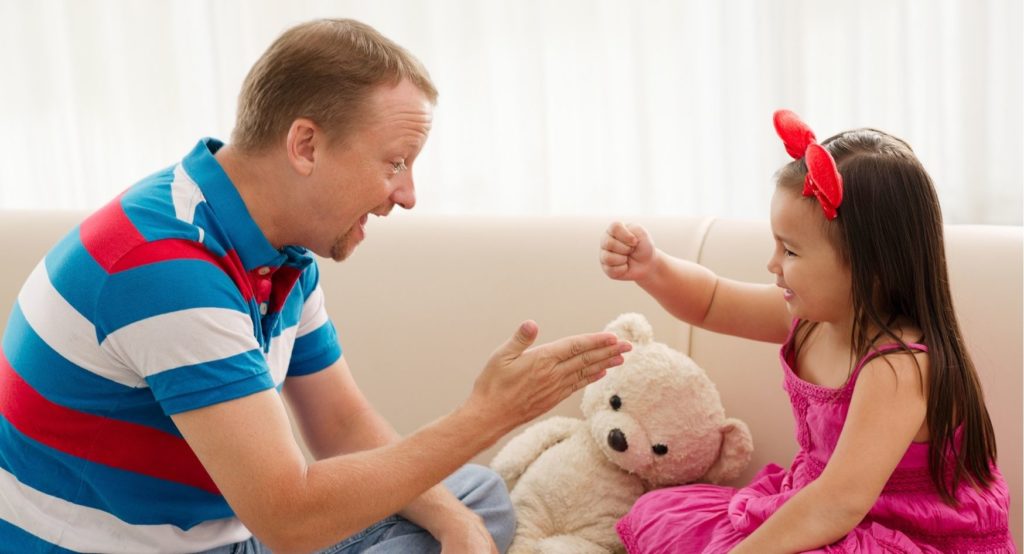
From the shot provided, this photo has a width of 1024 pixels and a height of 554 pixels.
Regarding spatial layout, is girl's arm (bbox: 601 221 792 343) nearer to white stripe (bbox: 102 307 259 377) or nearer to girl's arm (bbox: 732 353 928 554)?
girl's arm (bbox: 732 353 928 554)

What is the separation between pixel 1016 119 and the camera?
2.00 m

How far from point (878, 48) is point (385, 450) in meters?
1.31

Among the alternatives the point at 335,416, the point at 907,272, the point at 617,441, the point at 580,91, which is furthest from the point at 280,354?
the point at 580,91

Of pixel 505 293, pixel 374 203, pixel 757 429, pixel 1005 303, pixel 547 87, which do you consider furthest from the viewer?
pixel 547 87

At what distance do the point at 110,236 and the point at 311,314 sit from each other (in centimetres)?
41

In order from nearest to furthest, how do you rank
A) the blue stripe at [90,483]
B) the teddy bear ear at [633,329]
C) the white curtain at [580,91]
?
the blue stripe at [90,483] < the teddy bear ear at [633,329] < the white curtain at [580,91]

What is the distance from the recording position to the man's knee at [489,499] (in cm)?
167

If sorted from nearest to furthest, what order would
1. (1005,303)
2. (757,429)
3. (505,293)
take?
(1005,303)
(757,429)
(505,293)

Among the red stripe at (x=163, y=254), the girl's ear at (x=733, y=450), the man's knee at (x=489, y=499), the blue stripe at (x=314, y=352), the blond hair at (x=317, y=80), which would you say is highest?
the blond hair at (x=317, y=80)

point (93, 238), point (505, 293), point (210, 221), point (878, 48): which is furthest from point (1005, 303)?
point (93, 238)

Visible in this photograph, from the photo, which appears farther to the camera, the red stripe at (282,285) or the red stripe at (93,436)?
the red stripe at (282,285)

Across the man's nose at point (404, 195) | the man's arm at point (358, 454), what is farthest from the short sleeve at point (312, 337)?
the man's arm at point (358, 454)

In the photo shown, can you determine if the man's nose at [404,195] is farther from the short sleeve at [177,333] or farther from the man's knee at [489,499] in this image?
the man's knee at [489,499]

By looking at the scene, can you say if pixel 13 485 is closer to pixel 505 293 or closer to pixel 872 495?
pixel 505 293
